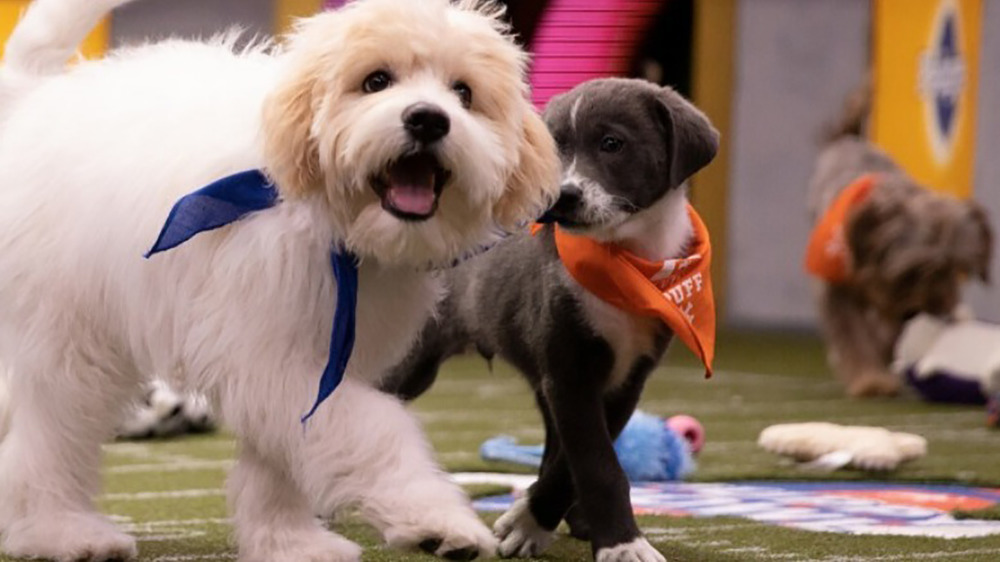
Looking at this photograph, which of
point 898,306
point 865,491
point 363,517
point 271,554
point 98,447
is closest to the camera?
point 363,517

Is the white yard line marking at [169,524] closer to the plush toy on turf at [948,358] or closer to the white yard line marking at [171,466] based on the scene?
the white yard line marking at [171,466]

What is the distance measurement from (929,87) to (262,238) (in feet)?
30.5

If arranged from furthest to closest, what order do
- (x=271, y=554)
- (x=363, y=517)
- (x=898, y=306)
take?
(x=898, y=306) → (x=271, y=554) → (x=363, y=517)

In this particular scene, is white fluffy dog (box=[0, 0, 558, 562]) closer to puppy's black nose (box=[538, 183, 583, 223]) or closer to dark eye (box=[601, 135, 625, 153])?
puppy's black nose (box=[538, 183, 583, 223])

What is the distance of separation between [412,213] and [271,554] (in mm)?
912

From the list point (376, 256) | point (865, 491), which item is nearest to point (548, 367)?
point (376, 256)

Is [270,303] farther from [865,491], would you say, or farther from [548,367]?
[865,491]

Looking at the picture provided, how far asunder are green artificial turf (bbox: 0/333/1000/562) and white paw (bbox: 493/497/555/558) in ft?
0.14

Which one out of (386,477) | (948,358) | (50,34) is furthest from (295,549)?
(948,358)

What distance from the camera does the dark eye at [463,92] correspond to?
3.55m

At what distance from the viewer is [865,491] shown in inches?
229

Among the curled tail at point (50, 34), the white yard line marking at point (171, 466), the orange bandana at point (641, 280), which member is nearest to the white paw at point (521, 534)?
the orange bandana at point (641, 280)

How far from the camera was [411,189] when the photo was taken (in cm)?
349

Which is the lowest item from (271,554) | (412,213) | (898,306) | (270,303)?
(898,306)
